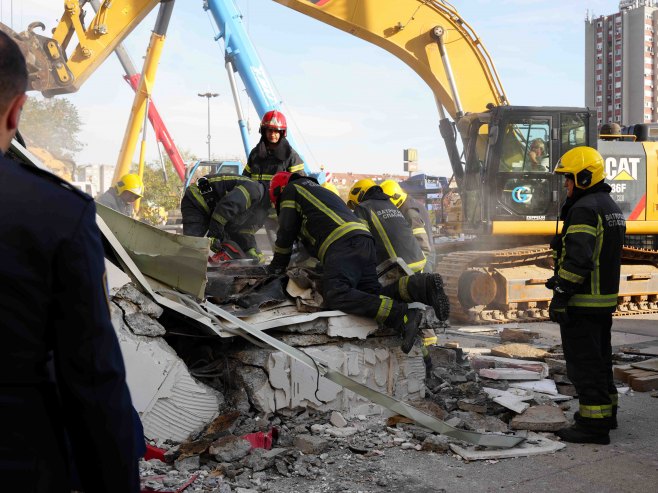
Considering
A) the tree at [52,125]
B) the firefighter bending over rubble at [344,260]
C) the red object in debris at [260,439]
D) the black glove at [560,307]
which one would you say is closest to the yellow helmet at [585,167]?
the black glove at [560,307]

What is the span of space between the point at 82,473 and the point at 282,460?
2.85 m

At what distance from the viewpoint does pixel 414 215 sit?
26.2 feet

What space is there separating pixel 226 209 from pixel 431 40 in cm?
554

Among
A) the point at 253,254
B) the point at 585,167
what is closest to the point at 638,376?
the point at 585,167

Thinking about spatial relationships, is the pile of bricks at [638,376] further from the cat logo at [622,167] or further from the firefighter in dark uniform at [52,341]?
the firefighter in dark uniform at [52,341]

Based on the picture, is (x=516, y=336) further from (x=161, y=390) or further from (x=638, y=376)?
(x=161, y=390)

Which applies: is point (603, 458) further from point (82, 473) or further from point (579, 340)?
point (82, 473)

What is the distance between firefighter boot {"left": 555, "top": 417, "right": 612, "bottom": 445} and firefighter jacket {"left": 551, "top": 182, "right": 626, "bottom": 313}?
76 cm

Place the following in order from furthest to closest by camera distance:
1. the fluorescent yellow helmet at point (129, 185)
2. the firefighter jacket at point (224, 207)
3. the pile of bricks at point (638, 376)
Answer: the fluorescent yellow helmet at point (129, 185)
the firefighter jacket at point (224, 207)
the pile of bricks at point (638, 376)

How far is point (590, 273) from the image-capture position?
5.06 m

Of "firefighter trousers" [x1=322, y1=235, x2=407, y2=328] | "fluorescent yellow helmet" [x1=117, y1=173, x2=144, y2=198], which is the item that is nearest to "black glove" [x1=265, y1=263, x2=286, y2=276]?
"firefighter trousers" [x1=322, y1=235, x2=407, y2=328]

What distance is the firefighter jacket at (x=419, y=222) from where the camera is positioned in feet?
26.0

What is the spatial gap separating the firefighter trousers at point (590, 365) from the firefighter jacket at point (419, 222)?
291 cm

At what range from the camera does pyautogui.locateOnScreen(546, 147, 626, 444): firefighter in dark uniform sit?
16.3 feet
